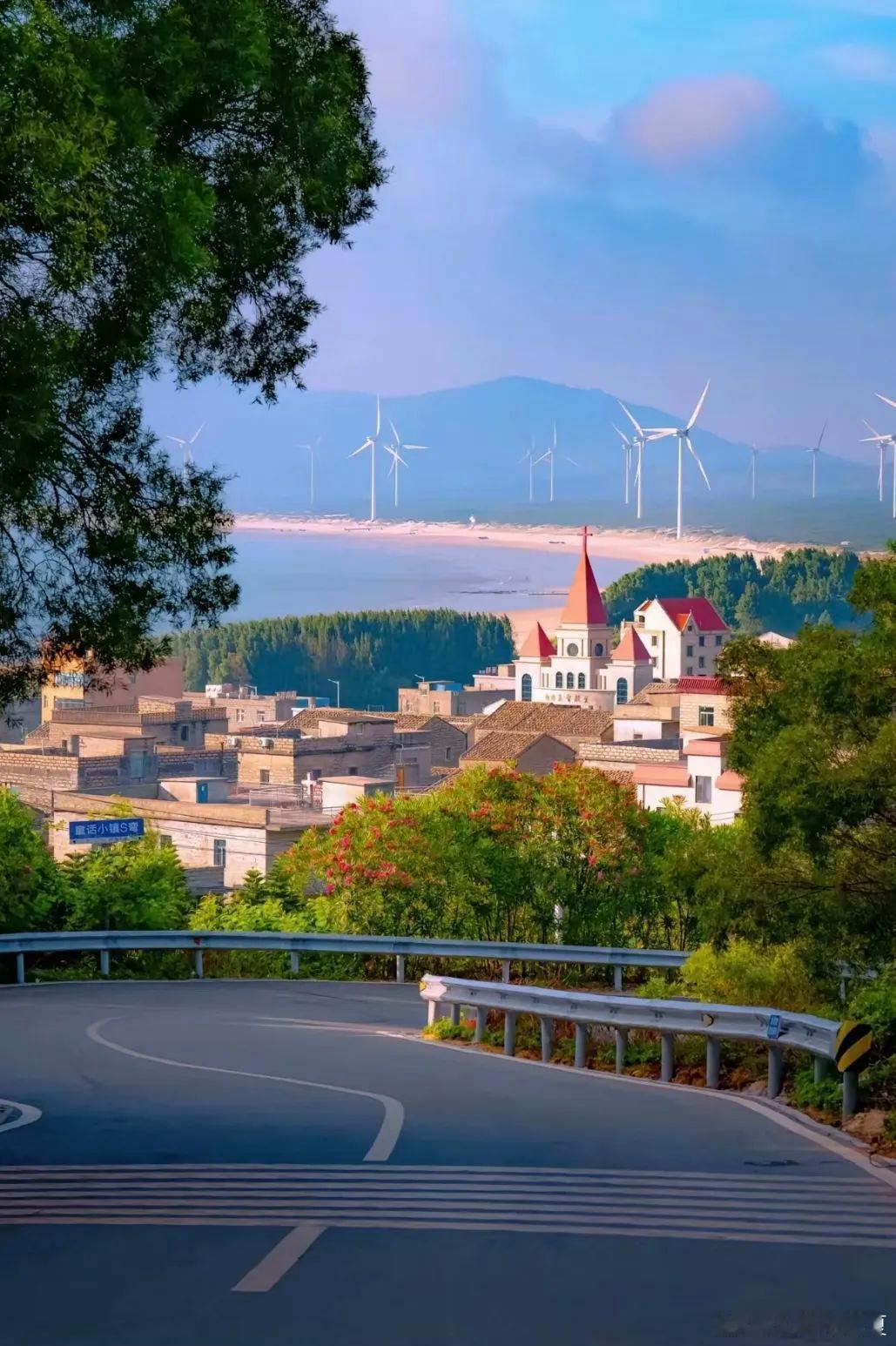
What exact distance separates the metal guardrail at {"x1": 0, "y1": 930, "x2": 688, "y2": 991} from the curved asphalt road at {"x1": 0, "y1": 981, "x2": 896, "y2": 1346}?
25.1 ft

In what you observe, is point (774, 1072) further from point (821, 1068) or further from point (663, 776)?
point (663, 776)

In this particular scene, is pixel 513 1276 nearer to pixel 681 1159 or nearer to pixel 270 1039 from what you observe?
pixel 681 1159

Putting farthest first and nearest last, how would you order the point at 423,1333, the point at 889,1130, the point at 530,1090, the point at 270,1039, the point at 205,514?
the point at 270,1039
the point at 530,1090
the point at 205,514
the point at 889,1130
the point at 423,1333

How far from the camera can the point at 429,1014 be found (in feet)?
69.5

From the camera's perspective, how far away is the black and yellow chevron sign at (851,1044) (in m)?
12.8

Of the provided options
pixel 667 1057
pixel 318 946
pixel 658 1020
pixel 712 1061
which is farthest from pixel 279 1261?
pixel 318 946

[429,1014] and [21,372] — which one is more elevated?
[21,372]

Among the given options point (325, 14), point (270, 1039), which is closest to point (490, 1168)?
point (325, 14)

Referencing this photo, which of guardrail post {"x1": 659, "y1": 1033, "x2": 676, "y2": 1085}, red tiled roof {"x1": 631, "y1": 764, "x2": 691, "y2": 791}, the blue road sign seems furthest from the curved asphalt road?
red tiled roof {"x1": 631, "y1": 764, "x2": 691, "y2": 791}

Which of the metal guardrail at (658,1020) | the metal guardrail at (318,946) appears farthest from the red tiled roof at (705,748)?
the metal guardrail at (658,1020)

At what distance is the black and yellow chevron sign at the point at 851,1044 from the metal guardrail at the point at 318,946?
10980 millimetres

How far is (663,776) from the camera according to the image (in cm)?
9350

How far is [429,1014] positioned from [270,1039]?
2.17 meters

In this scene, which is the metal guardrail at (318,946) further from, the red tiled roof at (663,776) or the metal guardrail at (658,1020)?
the red tiled roof at (663,776)
